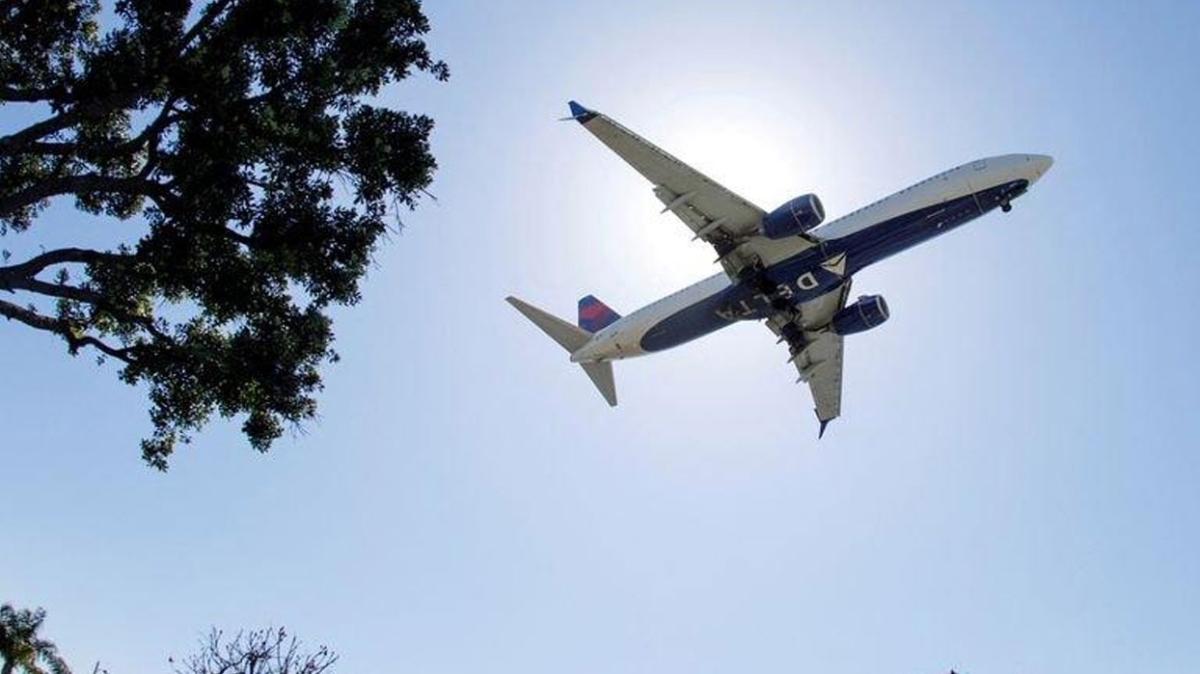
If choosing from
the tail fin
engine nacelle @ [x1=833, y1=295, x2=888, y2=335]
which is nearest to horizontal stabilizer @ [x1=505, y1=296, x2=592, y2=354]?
the tail fin

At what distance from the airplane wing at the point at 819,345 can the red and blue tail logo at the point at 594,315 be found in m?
7.75

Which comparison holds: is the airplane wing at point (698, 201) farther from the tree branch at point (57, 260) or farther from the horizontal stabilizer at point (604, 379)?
the tree branch at point (57, 260)

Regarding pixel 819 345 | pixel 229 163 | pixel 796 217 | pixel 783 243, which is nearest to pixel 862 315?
pixel 819 345

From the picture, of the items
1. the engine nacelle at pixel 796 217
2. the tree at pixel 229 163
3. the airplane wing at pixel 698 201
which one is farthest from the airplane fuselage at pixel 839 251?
the tree at pixel 229 163

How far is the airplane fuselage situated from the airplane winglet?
9637mm

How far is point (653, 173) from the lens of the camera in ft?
101

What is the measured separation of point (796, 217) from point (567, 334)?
12180mm

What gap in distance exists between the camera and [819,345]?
38656mm

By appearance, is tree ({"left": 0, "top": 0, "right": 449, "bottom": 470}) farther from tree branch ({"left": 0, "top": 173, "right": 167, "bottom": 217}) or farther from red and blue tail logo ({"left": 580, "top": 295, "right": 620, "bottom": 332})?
red and blue tail logo ({"left": 580, "top": 295, "right": 620, "bottom": 332})

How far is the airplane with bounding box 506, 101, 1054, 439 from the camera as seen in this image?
3088 centimetres

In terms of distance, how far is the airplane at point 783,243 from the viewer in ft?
101

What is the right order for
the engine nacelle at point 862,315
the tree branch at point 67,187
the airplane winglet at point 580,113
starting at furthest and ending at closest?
the engine nacelle at point 862,315, the airplane winglet at point 580,113, the tree branch at point 67,187

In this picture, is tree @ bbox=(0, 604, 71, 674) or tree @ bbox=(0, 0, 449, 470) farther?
tree @ bbox=(0, 604, 71, 674)

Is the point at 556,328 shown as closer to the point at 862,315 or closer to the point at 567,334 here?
the point at 567,334
